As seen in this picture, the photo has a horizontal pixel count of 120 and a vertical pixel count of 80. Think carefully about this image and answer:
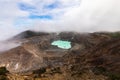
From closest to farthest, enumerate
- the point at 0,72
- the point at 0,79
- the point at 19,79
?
the point at 0,79 → the point at 0,72 → the point at 19,79

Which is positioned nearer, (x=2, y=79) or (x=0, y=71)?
(x=2, y=79)

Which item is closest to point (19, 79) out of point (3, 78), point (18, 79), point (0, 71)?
point (18, 79)

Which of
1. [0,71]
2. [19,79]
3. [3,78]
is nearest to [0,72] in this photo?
[0,71]

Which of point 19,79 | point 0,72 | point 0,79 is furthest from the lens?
point 19,79

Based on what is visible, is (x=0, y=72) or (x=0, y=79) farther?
(x=0, y=72)

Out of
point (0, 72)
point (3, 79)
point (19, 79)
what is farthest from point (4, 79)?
point (19, 79)

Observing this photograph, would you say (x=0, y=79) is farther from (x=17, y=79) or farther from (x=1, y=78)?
(x=17, y=79)

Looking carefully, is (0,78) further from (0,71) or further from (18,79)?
(18,79)
